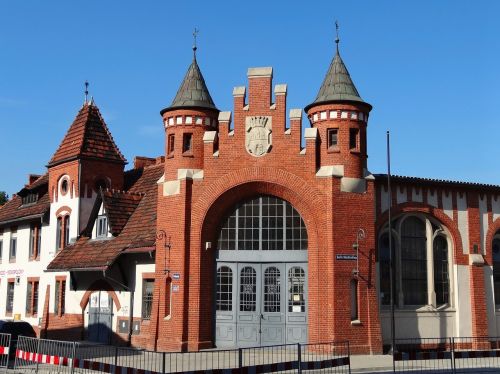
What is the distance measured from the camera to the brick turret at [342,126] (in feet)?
74.4

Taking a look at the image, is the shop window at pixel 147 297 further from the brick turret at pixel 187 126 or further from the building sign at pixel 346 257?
the building sign at pixel 346 257

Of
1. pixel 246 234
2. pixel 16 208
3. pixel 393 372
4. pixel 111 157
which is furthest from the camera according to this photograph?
pixel 16 208

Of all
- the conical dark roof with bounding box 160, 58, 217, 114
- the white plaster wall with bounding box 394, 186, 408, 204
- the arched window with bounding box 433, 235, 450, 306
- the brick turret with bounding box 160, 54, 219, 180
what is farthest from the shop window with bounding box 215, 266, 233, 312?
the arched window with bounding box 433, 235, 450, 306

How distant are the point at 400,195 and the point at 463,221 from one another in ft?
10.2

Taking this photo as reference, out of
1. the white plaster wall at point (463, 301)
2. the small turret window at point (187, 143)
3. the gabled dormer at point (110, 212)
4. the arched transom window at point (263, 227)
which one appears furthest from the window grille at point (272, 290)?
the gabled dormer at point (110, 212)

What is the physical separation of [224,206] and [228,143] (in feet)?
7.51

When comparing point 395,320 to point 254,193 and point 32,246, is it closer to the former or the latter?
point 254,193

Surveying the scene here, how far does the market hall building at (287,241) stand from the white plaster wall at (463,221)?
0.06 meters

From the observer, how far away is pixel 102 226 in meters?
28.9

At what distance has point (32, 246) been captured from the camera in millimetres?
34438

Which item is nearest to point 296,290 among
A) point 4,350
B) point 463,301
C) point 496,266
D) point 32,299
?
point 463,301

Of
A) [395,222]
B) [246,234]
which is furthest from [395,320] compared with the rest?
[246,234]

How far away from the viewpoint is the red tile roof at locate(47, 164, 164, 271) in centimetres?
2575

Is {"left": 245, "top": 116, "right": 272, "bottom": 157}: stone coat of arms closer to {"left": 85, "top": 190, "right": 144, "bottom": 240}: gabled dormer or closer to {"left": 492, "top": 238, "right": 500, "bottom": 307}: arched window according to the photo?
{"left": 85, "top": 190, "right": 144, "bottom": 240}: gabled dormer
